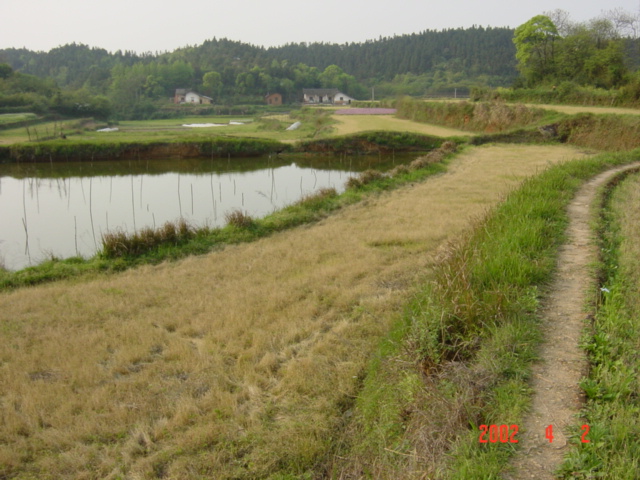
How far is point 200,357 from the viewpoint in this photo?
5324 millimetres

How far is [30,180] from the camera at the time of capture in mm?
19547

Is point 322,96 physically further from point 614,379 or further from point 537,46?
point 614,379

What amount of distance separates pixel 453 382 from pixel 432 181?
516 inches

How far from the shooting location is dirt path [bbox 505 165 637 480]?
2734 mm

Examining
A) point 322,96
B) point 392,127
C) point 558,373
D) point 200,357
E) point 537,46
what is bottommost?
point 200,357

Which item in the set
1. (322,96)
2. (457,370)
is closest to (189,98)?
(322,96)

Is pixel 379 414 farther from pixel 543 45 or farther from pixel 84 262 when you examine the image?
pixel 543 45

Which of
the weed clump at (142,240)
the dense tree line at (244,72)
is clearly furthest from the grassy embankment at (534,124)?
the dense tree line at (244,72)

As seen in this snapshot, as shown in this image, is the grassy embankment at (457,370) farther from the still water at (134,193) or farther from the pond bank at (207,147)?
the pond bank at (207,147)

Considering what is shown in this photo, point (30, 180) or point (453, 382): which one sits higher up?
point (30, 180)

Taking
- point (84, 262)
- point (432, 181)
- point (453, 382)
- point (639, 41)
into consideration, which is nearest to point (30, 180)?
point (84, 262)

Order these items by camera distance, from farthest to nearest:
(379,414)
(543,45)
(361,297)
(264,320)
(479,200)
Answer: (543,45)
(479,200)
(361,297)
(264,320)
(379,414)

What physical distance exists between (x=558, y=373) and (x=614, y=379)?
15.1 inches

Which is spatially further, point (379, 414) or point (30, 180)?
point (30, 180)
